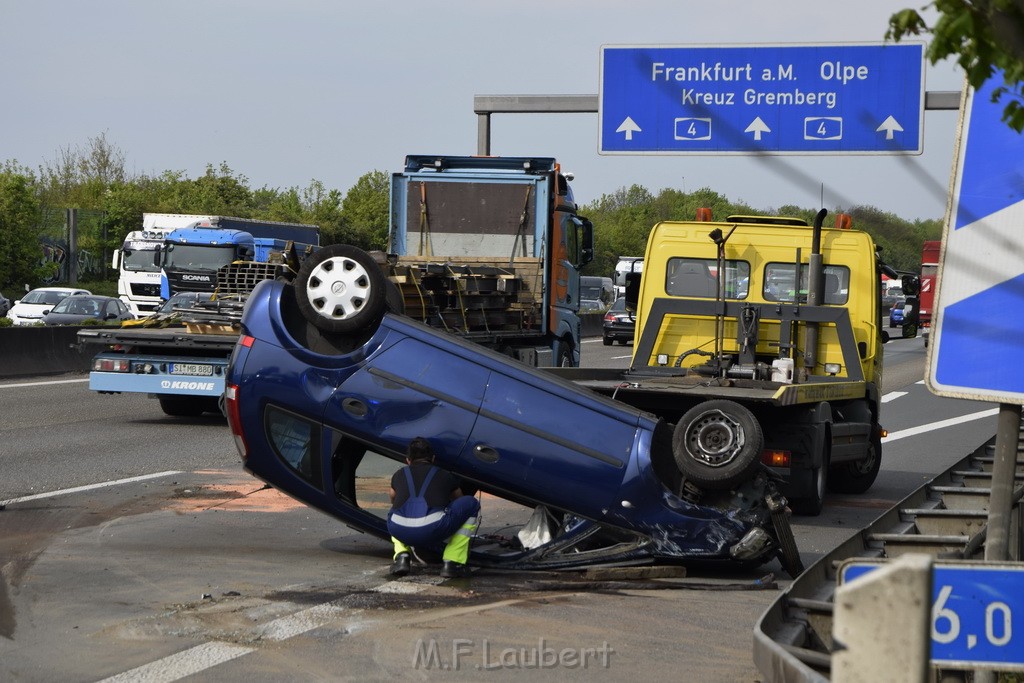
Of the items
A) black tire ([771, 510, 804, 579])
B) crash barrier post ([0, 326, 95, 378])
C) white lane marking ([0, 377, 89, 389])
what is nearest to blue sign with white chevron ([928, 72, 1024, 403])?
Result: black tire ([771, 510, 804, 579])

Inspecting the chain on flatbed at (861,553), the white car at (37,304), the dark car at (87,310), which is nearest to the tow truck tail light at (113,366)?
the chain on flatbed at (861,553)

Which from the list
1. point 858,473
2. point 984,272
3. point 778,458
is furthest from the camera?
point 858,473

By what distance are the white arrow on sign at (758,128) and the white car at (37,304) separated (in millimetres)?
26401

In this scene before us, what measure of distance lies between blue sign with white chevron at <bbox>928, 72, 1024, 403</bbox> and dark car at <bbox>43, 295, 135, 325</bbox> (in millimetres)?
32437

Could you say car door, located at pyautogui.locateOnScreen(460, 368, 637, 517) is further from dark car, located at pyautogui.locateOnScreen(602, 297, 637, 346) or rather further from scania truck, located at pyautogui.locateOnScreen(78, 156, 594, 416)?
dark car, located at pyautogui.locateOnScreen(602, 297, 637, 346)

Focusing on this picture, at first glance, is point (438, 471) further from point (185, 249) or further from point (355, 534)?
point (185, 249)

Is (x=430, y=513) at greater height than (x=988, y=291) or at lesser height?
lesser

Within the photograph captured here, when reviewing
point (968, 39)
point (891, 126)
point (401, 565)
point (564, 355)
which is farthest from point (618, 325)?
point (968, 39)

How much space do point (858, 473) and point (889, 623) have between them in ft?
37.4

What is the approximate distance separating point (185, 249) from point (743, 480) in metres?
27.0

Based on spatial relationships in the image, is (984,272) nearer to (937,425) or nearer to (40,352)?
(937,425)

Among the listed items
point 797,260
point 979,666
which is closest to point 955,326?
point 979,666

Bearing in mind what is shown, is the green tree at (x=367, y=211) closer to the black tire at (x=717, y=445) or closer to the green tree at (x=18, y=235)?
the green tree at (x=18, y=235)

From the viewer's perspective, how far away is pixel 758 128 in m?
17.3
